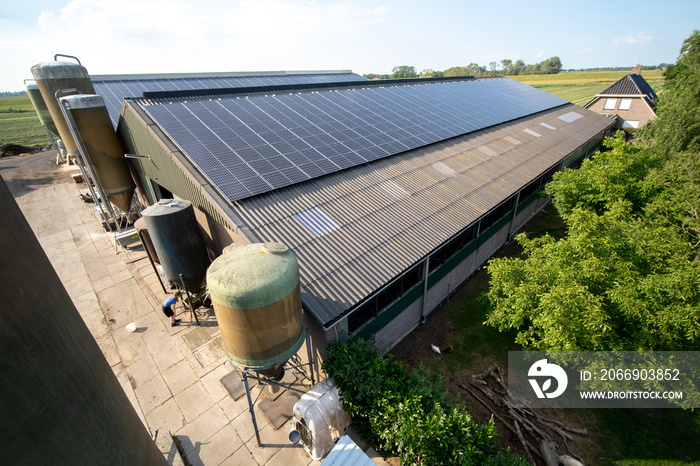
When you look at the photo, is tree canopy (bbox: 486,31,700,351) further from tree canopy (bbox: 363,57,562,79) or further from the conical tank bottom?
tree canopy (bbox: 363,57,562,79)

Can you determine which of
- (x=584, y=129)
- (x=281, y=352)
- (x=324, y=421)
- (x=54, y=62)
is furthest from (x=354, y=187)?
(x=584, y=129)

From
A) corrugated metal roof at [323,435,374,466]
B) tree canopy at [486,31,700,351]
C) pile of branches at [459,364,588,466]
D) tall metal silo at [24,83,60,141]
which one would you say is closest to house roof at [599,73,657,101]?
tree canopy at [486,31,700,351]

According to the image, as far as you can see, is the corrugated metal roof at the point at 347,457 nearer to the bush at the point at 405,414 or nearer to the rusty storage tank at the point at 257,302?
the bush at the point at 405,414

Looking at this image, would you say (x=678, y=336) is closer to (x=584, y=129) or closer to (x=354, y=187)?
(x=354, y=187)

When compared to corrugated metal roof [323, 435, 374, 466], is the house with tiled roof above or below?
above

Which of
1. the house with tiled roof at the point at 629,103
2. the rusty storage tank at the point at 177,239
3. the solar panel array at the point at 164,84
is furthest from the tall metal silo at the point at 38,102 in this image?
the house with tiled roof at the point at 629,103

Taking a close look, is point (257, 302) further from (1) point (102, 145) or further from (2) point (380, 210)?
(1) point (102, 145)
